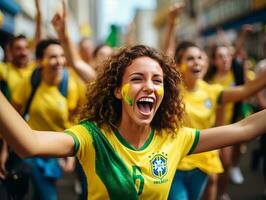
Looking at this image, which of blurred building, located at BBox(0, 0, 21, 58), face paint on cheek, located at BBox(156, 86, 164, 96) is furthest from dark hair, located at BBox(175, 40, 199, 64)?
blurred building, located at BBox(0, 0, 21, 58)

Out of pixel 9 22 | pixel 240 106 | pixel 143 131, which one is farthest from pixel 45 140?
pixel 9 22

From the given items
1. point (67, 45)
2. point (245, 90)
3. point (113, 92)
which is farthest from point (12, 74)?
point (113, 92)

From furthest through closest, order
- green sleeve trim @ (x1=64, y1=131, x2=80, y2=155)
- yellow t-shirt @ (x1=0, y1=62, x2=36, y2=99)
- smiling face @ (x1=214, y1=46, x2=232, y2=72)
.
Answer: smiling face @ (x1=214, y1=46, x2=232, y2=72), yellow t-shirt @ (x1=0, y1=62, x2=36, y2=99), green sleeve trim @ (x1=64, y1=131, x2=80, y2=155)

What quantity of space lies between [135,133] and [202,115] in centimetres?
196

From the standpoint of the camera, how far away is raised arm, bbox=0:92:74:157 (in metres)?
2.17

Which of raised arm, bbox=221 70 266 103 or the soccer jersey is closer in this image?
the soccer jersey

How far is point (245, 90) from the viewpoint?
4.34 metres

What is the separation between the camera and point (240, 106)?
7.23 m

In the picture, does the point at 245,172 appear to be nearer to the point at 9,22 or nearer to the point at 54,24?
the point at 54,24

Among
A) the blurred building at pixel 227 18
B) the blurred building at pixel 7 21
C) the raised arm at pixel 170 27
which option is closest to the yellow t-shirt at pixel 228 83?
the raised arm at pixel 170 27

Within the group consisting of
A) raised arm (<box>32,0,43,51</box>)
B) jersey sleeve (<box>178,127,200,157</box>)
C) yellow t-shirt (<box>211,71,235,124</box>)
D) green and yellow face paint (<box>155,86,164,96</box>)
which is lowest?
yellow t-shirt (<box>211,71,235,124</box>)

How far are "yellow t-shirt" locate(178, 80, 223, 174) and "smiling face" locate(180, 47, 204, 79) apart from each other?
0.14 metres

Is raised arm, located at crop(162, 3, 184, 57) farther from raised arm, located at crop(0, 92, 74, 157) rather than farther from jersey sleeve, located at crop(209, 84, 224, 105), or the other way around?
raised arm, located at crop(0, 92, 74, 157)

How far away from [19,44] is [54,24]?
72.6 inches
